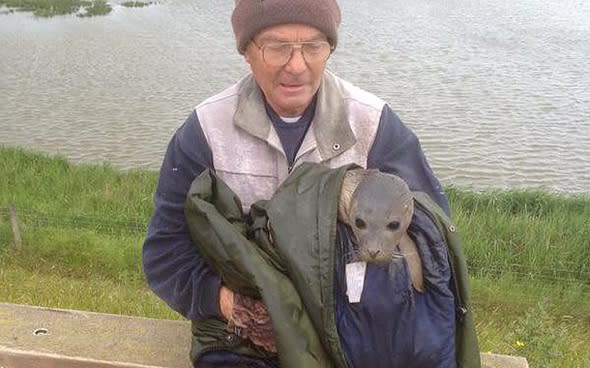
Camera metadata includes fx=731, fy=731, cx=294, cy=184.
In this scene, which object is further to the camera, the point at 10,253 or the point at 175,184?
the point at 10,253

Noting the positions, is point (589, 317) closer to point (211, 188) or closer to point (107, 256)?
point (107, 256)

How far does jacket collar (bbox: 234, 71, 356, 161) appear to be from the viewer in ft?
7.32

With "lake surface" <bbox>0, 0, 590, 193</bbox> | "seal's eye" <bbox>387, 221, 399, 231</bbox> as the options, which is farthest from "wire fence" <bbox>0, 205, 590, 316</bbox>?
"lake surface" <bbox>0, 0, 590, 193</bbox>

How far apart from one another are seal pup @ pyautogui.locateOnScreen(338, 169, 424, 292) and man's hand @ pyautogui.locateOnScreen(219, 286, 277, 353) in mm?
370

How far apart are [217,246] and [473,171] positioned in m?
9.76

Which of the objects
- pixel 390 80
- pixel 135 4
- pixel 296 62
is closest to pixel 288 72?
pixel 296 62

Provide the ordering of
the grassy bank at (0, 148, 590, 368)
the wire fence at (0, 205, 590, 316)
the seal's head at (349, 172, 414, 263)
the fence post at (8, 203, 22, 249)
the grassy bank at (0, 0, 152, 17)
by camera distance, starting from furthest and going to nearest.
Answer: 1. the grassy bank at (0, 0, 152, 17)
2. the fence post at (8, 203, 22, 249)
3. the wire fence at (0, 205, 590, 316)
4. the grassy bank at (0, 148, 590, 368)
5. the seal's head at (349, 172, 414, 263)

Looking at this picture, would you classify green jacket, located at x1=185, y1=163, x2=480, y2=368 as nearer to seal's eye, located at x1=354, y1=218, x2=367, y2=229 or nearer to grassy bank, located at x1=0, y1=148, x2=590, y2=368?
seal's eye, located at x1=354, y1=218, x2=367, y2=229

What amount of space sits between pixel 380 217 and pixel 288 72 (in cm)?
54

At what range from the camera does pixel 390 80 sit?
51.7 feet

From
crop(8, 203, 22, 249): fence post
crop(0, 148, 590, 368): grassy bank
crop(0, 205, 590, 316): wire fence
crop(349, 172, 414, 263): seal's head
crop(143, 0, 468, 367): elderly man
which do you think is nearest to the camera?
crop(349, 172, 414, 263): seal's head

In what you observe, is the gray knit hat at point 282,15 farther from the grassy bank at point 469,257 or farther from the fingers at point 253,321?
the grassy bank at point 469,257

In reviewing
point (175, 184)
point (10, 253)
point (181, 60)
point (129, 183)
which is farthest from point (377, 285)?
point (181, 60)

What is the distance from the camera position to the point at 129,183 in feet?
32.2
